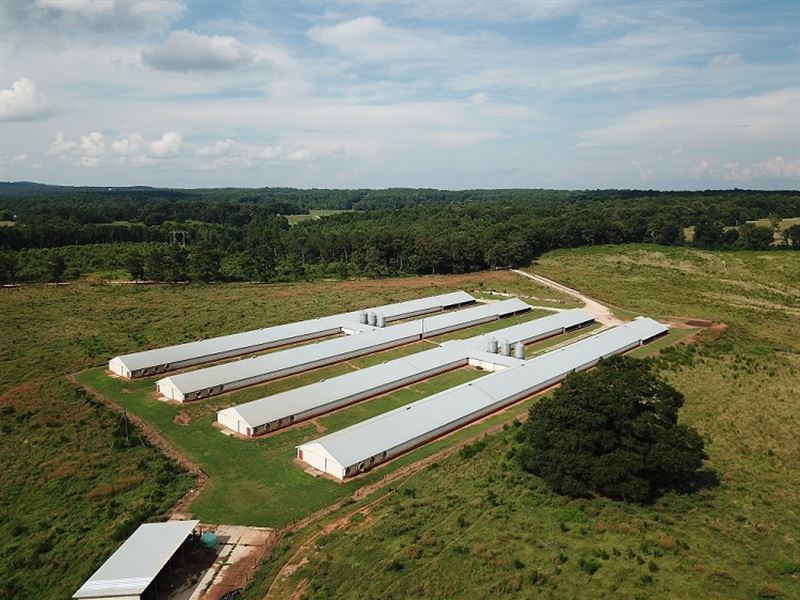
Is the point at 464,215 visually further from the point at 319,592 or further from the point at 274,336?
the point at 319,592

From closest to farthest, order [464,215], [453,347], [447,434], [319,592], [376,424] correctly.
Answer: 1. [319,592]
2. [376,424]
3. [447,434]
4. [453,347]
5. [464,215]

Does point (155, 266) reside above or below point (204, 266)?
above

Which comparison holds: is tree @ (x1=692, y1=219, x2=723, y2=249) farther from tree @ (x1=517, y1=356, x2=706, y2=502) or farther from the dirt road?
tree @ (x1=517, y1=356, x2=706, y2=502)

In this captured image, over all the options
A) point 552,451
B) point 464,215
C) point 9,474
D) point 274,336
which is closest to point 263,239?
point 464,215

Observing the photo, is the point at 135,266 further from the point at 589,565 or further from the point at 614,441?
the point at 589,565

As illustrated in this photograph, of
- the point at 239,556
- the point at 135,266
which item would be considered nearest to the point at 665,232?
the point at 135,266

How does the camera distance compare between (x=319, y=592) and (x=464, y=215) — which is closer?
A: (x=319, y=592)

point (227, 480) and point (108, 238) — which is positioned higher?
point (108, 238)
